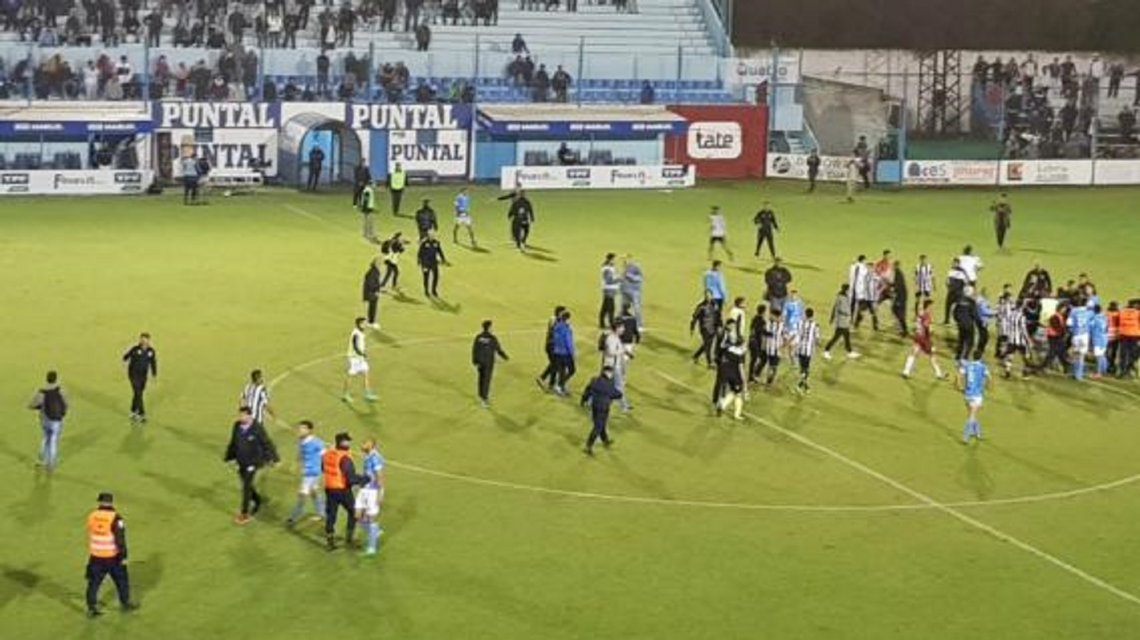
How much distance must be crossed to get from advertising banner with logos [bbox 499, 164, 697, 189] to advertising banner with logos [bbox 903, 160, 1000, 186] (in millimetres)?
9424

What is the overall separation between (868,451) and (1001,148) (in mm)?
47611

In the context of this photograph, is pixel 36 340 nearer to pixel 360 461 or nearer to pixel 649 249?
pixel 360 461

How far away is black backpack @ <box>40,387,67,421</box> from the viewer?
76.7 ft

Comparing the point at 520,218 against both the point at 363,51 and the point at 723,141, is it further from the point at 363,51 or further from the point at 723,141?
the point at 723,141

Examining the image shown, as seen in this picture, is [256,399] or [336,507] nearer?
[336,507]

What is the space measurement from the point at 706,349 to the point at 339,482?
12846mm

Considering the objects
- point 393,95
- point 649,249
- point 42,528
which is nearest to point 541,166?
point 393,95

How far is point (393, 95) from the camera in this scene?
63.2 metres

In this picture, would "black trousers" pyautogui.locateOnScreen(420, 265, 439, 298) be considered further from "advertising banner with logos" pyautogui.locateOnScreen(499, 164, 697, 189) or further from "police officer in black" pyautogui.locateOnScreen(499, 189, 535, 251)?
"advertising banner with logos" pyautogui.locateOnScreen(499, 164, 697, 189)

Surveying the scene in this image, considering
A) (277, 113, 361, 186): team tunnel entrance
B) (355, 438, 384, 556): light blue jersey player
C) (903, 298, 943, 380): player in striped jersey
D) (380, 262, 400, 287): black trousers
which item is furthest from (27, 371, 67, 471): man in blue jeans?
(277, 113, 361, 186): team tunnel entrance

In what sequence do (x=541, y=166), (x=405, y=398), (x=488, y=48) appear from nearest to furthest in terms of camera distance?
(x=405, y=398) < (x=541, y=166) < (x=488, y=48)

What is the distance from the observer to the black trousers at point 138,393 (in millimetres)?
26172

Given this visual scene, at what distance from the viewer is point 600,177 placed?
63.3 meters

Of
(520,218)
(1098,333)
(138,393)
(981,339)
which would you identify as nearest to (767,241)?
(520,218)
